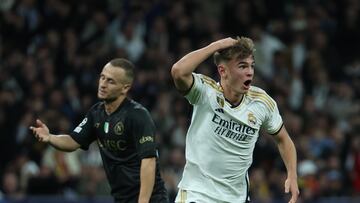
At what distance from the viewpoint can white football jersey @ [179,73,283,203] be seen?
8547 mm

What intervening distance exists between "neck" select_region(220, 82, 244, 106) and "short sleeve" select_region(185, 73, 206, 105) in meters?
0.26

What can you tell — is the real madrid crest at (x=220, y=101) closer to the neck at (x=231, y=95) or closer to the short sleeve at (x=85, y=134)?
the neck at (x=231, y=95)

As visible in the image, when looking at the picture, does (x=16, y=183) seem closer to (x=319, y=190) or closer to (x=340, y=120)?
(x=319, y=190)


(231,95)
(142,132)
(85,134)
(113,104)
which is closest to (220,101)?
(231,95)

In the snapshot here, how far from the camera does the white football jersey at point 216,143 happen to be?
8.55m

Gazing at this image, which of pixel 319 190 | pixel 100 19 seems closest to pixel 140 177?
pixel 319 190

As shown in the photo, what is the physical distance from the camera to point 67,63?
1725 centimetres

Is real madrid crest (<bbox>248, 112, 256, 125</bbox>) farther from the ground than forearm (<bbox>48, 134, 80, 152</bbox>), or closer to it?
farther from the ground

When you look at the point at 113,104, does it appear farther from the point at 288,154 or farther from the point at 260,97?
the point at 288,154

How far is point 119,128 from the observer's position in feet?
29.8

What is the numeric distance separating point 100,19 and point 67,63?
3.71ft

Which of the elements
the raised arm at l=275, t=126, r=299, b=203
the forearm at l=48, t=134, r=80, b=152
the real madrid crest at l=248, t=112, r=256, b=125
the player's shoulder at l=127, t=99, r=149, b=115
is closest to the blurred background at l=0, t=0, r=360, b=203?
the forearm at l=48, t=134, r=80, b=152

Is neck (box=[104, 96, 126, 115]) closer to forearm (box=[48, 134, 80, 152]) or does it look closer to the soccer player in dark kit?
the soccer player in dark kit

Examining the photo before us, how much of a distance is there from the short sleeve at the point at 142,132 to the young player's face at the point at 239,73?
0.89 m
